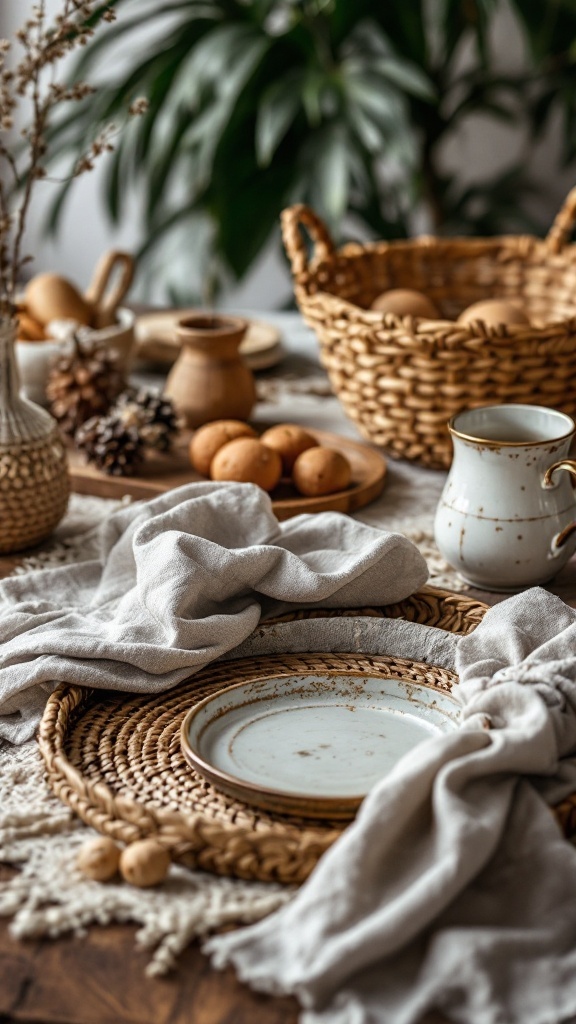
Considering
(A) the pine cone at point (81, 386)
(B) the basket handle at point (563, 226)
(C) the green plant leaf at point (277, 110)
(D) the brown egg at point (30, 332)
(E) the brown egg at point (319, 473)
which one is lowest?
(E) the brown egg at point (319, 473)

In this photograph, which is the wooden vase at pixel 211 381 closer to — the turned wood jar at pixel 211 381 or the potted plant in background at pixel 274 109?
the turned wood jar at pixel 211 381

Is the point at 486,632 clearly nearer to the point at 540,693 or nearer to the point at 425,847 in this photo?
the point at 540,693

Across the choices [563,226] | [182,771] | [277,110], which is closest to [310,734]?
[182,771]

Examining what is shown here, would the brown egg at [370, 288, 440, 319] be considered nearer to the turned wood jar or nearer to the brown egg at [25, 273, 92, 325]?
the turned wood jar

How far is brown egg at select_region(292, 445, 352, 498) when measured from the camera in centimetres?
116

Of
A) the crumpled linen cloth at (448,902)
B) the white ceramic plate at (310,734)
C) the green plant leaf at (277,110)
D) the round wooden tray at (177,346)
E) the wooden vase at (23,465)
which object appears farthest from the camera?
the green plant leaf at (277,110)

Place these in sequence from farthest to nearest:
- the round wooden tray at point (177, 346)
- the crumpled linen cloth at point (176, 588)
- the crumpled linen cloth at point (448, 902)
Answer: the round wooden tray at point (177, 346) → the crumpled linen cloth at point (176, 588) → the crumpled linen cloth at point (448, 902)

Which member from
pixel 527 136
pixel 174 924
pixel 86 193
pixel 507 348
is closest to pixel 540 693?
pixel 174 924

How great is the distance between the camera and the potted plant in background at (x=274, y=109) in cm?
217

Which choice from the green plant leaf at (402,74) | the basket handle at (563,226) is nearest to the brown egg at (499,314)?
the basket handle at (563,226)

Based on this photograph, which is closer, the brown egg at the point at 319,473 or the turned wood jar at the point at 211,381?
the brown egg at the point at 319,473

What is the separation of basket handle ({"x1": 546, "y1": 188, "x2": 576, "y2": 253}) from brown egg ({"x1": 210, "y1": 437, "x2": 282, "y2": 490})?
20.8 inches

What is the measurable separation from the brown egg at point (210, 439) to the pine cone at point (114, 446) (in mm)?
66

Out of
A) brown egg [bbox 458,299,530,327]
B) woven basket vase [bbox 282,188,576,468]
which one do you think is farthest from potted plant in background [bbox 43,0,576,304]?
brown egg [bbox 458,299,530,327]
